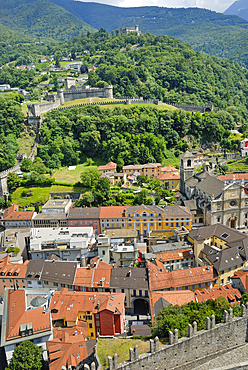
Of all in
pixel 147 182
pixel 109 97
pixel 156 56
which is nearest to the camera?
pixel 147 182

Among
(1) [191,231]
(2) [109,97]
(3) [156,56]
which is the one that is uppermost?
(3) [156,56]

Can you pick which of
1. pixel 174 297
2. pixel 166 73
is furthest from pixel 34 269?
pixel 166 73

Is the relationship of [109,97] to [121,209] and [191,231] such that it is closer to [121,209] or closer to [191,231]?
[121,209]

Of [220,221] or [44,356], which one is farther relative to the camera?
[220,221]

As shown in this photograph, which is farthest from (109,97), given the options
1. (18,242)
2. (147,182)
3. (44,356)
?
(44,356)

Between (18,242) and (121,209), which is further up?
(121,209)

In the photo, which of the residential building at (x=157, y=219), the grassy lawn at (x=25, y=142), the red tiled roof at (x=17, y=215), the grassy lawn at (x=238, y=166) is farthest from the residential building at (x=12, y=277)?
the grassy lawn at (x=238, y=166)
